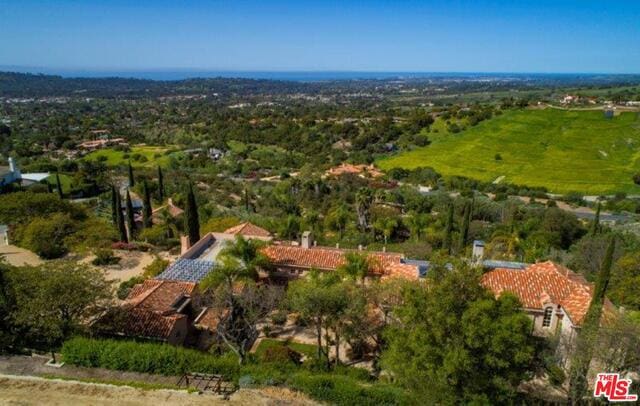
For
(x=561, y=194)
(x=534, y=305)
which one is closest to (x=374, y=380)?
(x=534, y=305)

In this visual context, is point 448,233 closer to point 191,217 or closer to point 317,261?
point 317,261

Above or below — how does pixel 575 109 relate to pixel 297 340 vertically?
above

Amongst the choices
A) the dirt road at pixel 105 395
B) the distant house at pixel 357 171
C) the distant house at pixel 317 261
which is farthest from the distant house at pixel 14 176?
the dirt road at pixel 105 395

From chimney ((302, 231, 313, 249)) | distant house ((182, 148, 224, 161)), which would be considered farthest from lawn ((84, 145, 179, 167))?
chimney ((302, 231, 313, 249))

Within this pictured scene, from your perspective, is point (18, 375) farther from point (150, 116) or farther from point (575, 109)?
point (150, 116)

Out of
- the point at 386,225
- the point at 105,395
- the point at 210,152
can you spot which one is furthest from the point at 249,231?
the point at 210,152
